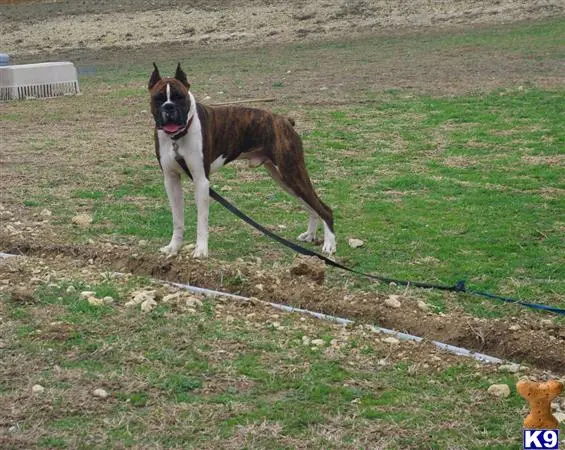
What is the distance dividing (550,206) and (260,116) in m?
3.19

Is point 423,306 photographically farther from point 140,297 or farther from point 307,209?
point 307,209

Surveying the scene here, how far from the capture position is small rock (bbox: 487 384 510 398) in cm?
596

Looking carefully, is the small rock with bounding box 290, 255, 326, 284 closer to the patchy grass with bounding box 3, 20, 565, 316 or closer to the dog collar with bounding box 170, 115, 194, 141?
the patchy grass with bounding box 3, 20, 565, 316

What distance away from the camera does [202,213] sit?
895cm

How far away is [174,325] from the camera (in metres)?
7.02

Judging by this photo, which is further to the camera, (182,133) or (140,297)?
(182,133)

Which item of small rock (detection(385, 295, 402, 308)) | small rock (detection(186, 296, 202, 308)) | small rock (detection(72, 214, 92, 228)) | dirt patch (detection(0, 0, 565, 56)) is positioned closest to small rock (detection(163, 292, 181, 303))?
small rock (detection(186, 296, 202, 308))

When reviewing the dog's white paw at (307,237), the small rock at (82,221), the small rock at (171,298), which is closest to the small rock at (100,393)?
the small rock at (171,298)

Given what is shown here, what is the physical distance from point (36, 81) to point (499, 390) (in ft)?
50.6

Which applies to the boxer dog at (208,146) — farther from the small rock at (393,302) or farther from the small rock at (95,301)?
the small rock at (393,302)

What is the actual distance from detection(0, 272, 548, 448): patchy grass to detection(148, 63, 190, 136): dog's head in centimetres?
164

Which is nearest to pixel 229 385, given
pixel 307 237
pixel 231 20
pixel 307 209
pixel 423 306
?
pixel 423 306

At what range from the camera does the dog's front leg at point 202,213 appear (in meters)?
8.88

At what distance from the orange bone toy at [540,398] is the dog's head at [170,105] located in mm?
4482
